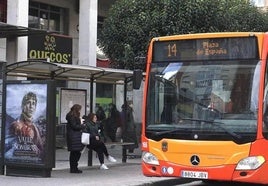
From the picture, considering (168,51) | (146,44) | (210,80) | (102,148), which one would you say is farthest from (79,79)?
(210,80)

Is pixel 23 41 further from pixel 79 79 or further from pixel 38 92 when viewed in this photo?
pixel 38 92

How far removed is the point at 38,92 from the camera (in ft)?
40.3

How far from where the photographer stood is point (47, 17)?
79.4 feet

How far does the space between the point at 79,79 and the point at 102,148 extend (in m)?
2.34

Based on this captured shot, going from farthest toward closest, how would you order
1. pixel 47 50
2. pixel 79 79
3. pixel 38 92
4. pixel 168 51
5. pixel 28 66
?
1. pixel 47 50
2. pixel 79 79
3. pixel 28 66
4. pixel 38 92
5. pixel 168 51

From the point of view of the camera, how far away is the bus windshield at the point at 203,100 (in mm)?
9586

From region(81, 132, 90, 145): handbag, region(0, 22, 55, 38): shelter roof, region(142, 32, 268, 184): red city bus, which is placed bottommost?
region(81, 132, 90, 145): handbag

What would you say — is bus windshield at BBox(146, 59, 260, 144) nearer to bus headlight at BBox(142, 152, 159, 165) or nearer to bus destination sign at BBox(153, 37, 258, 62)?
bus destination sign at BBox(153, 37, 258, 62)

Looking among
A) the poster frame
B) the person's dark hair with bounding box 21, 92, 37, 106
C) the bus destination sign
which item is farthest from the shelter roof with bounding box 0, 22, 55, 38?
the bus destination sign

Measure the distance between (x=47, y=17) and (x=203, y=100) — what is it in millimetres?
15482

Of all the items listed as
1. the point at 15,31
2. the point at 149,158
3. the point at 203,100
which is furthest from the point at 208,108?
the point at 15,31

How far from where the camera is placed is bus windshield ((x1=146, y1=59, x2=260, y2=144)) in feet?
31.4

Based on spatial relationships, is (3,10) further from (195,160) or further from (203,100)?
(195,160)

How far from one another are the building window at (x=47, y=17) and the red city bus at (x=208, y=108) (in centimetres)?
1355
